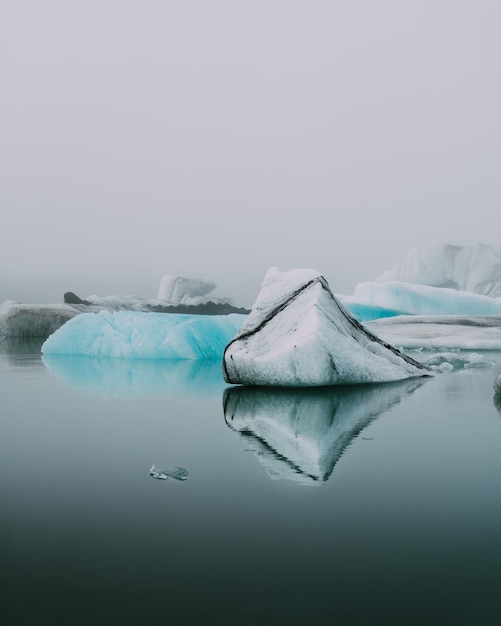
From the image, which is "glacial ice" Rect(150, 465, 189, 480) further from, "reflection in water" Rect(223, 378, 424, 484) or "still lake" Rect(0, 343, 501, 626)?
"reflection in water" Rect(223, 378, 424, 484)

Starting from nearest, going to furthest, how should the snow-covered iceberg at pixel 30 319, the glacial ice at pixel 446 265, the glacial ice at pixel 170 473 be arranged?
the glacial ice at pixel 170 473 < the snow-covered iceberg at pixel 30 319 < the glacial ice at pixel 446 265

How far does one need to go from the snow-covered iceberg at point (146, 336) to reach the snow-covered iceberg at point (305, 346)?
4.56 metres

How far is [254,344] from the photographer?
21.9ft

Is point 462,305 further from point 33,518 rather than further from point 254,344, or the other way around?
point 33,518

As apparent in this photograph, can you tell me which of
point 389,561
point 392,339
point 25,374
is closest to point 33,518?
point 389,561

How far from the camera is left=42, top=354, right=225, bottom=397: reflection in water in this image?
257 inches

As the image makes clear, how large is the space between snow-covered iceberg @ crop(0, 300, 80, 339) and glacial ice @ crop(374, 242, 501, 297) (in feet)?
56.3

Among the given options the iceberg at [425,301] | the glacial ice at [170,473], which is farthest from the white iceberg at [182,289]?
the glacial ice at [170,473]

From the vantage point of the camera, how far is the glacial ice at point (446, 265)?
32594 mm

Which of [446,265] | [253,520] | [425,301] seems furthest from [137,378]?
[446,265]

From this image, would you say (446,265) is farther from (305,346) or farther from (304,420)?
(304,420)

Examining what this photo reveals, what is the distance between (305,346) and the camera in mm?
6035

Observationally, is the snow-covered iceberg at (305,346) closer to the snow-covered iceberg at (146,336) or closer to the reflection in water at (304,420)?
the reflection in water at (304,420)

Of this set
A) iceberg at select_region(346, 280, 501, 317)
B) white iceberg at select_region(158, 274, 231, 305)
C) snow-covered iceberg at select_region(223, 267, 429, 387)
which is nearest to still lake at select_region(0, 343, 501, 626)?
snow-covered iceberg at select_region(223, 267, 429, 387)
